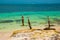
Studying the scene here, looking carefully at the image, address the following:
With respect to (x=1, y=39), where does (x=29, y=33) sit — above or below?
above

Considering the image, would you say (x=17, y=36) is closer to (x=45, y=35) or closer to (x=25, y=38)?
(x=25, y=38)

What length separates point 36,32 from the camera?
35.6 ft

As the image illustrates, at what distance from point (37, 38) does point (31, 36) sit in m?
0.47

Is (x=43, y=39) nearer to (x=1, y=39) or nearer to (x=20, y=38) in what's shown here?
(x=20, y=38)

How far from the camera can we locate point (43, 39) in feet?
32.6

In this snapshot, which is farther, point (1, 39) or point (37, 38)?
point (1, 39)

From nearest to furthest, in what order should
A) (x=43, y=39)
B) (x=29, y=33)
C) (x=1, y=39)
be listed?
(x=43, y=39) → (x=29, y=33) → (x=1, y=39)

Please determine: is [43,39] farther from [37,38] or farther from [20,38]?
[20,38]

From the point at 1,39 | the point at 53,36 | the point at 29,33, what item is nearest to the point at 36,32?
the point at 29,33

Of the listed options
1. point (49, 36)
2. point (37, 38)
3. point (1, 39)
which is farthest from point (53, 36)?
point (1, 39)

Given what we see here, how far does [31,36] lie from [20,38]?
0.66 metres

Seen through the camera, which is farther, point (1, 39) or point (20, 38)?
point (1, 39)

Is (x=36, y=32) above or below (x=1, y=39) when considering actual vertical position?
above

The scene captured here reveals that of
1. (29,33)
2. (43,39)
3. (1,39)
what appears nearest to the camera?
(43,39)
